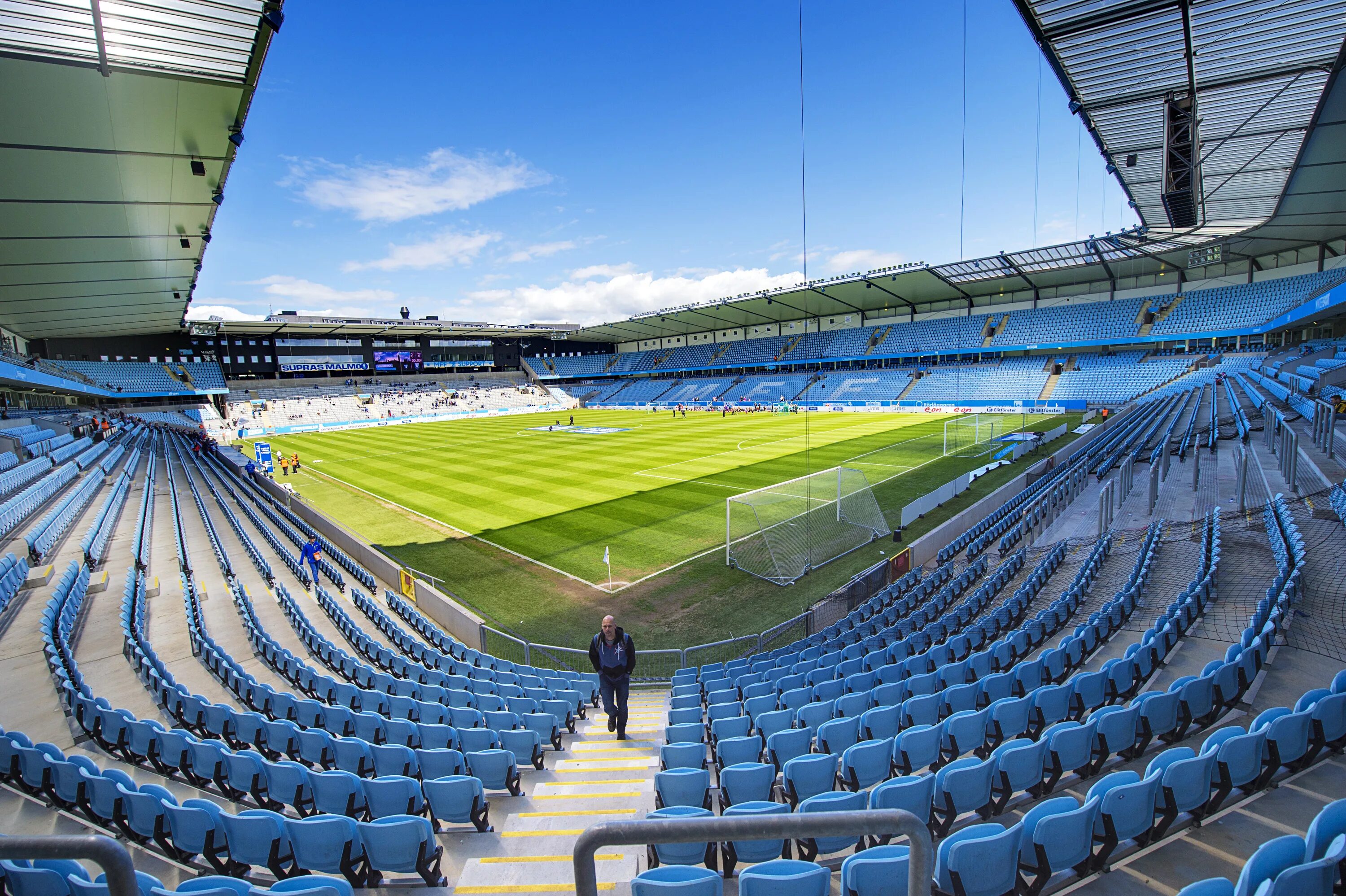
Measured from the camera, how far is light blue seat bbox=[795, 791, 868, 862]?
342 centimetres

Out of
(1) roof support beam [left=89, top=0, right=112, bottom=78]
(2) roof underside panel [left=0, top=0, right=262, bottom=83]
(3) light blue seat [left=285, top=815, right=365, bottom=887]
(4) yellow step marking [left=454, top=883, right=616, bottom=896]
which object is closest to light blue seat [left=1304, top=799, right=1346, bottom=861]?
(4) yellow step marking [left=454, top=883, right=616, bottom=896]

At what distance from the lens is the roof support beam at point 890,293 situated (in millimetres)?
59219

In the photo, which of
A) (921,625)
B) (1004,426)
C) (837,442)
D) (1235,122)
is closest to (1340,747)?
(921,625)

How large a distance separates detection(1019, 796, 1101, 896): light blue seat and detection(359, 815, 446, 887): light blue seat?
3.45 m

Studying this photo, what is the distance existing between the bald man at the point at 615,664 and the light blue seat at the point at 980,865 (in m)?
4.15

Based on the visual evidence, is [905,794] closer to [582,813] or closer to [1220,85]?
[582,813]

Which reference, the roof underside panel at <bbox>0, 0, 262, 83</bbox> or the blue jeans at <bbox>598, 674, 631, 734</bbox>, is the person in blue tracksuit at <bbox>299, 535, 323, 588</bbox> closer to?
the blue jeans at <bbox>598, 674, 631, 734</bbox>

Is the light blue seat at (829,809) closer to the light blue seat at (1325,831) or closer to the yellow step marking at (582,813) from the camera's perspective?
the yellow step marking at (582,813)

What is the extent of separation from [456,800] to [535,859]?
740 mm

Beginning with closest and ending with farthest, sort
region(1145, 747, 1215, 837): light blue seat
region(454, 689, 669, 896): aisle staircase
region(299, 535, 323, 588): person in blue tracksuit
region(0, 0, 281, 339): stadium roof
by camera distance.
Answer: region(1145, 747, 1215, 837): light blue seat → region(454, 689, 669, 896): aisle staircase → region(0, 0, 281, 339): stadium roof → region(299, 535, 323, 588): person in blue tracksuit

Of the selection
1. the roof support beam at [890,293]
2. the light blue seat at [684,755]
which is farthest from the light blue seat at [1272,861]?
the roof support beam at [890,293]

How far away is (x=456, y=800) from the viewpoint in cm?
435

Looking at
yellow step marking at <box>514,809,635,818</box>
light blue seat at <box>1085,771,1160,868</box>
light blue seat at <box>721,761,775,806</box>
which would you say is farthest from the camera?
yellow step marking at <box>514,809,635,818</box>

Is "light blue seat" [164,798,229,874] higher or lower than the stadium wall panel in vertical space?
higher
